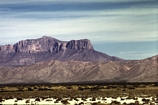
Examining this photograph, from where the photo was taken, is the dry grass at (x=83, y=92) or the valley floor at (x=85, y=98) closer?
the valley floor at (x=85, y=98)

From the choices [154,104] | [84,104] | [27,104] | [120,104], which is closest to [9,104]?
[27,104]

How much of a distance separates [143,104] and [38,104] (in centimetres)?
1266

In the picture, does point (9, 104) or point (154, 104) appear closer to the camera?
point (154, 104)

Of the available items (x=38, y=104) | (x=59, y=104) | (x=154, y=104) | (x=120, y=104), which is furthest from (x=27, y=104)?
(x=154, y=104)

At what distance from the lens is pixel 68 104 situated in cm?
4247

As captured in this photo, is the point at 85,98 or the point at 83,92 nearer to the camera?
the point at 85,98

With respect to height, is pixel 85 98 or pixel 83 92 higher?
pixel 83 92

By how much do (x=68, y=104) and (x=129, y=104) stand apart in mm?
7311

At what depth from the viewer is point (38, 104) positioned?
43.4 meters

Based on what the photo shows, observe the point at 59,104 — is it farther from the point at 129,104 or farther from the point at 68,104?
the point at 129,104

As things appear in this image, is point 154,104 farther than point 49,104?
No

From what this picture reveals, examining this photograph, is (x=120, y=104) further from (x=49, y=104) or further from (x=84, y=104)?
(x=49, y=104)

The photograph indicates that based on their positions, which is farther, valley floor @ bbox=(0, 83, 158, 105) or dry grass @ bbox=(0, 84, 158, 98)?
dry grass @ bbox=(0, 84, 158, 98)

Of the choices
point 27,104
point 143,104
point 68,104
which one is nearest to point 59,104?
point 68,104
